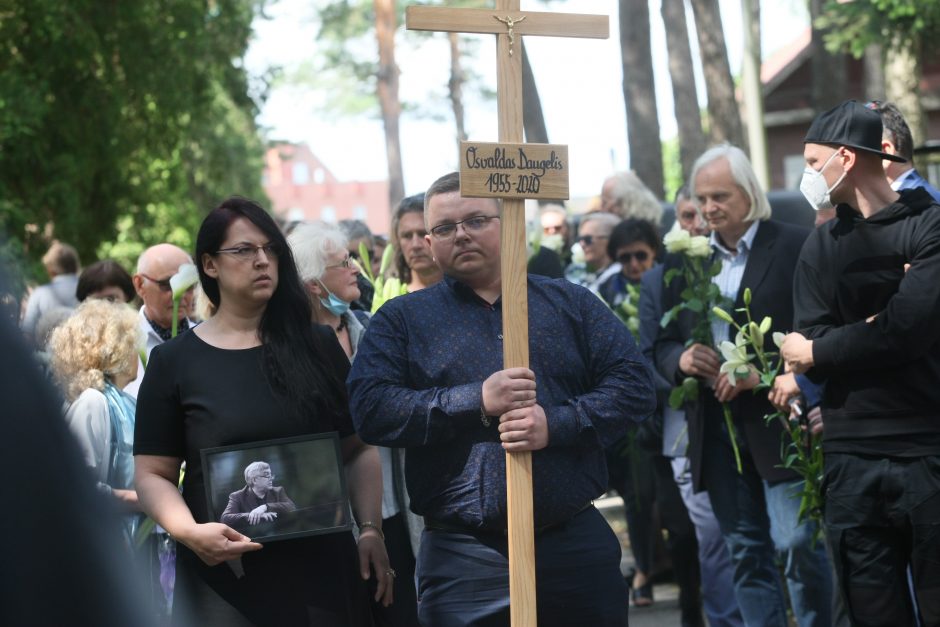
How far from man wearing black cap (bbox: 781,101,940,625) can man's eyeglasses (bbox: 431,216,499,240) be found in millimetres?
1337

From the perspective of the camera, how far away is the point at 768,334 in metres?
6.24

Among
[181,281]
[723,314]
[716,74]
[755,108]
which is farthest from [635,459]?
[755,108]

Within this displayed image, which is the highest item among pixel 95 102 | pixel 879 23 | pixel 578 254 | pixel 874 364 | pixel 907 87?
pixel 879 23

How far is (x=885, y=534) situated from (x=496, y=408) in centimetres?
168

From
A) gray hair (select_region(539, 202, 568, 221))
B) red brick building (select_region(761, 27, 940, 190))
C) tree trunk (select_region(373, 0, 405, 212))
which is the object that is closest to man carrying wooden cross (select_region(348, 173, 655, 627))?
gray hair (select_region(539, 202, 568, 221))

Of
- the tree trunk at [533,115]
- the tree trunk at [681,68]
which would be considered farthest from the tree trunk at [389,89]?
the tree trunk at [681,68]

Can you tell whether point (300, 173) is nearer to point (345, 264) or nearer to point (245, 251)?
point (345, 264)

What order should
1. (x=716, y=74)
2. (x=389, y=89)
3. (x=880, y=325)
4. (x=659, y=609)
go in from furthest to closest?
1. (x=389, y=89)
2. (x=716, y=74)
3. (x=659, y=609)
4. (x=880, y=325)

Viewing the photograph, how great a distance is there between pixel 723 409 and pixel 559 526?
2.27 metres

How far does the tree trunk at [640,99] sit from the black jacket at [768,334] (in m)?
11.9

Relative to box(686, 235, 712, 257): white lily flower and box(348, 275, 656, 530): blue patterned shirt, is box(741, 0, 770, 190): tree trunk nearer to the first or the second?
box(686, 235, 712, 257): white lily flower

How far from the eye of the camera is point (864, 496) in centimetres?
491

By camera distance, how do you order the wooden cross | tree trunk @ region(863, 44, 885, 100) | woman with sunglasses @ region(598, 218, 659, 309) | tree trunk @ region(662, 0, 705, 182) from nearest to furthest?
1. the wooden cross
2. woman with sunglasses @ region(598, 218, 659, 309)
3. tree trunk @ region(662, 0, 705, 182)
4. tree trunk @ region(863, 44, 885, 100)

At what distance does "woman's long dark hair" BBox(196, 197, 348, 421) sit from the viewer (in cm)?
444
